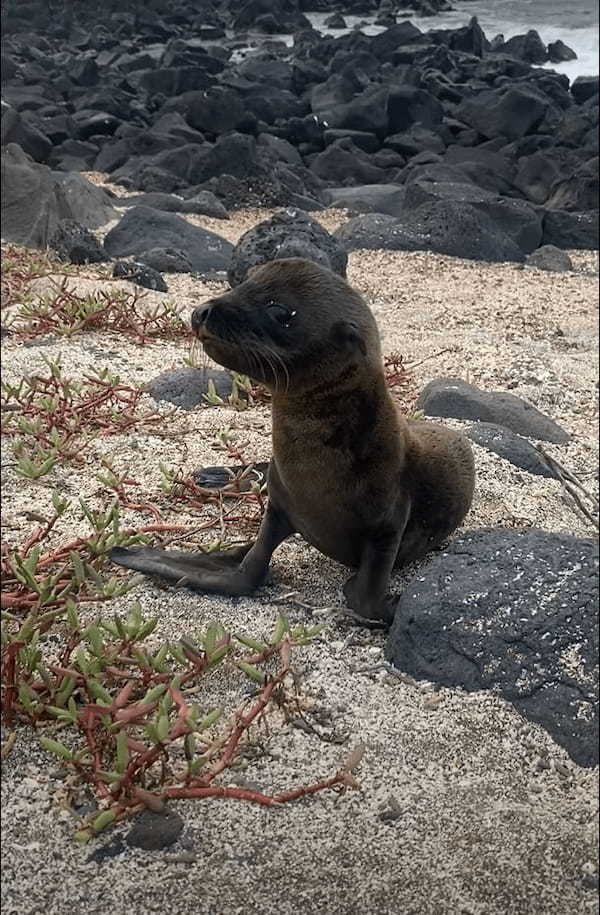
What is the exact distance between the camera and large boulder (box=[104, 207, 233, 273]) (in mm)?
7656

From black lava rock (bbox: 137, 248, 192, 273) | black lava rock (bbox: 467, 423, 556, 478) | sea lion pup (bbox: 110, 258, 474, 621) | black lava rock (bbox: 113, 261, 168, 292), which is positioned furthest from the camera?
black lava rock (bbox: 137, 248, 192, 273)

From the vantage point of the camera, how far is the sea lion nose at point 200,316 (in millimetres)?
2164

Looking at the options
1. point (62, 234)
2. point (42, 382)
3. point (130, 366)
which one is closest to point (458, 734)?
point (42, 382)

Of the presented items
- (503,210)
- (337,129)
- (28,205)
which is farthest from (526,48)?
(337,129)

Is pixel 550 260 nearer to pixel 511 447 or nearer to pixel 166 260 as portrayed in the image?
pixel 166 260

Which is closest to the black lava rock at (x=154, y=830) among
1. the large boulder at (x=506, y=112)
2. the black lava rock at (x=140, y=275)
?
the black lava rock at (x=140, y=275)

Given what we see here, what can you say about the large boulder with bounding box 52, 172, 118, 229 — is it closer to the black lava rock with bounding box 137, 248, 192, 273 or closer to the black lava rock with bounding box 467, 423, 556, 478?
the black lava rock with bounding box 137, 248, 192, 273

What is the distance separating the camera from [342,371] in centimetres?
237

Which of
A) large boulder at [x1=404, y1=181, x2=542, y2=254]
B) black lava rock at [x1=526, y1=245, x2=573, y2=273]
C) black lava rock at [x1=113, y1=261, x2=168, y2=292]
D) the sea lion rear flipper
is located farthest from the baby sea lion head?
large boulder at [x1=404, y1=181, x2=542, y2=254]

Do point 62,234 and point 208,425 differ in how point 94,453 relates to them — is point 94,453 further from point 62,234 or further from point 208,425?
point 62,234

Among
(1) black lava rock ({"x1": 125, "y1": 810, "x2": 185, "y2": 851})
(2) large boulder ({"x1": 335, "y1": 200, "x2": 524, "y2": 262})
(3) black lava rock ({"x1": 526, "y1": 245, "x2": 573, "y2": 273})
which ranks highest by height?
(1) black lava rock ({"x1": 125, "y1": 810, "x2": 185, "y2": 851})

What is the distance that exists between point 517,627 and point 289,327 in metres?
0.79

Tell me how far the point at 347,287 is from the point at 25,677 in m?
1.08

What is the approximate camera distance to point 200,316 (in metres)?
2.17
